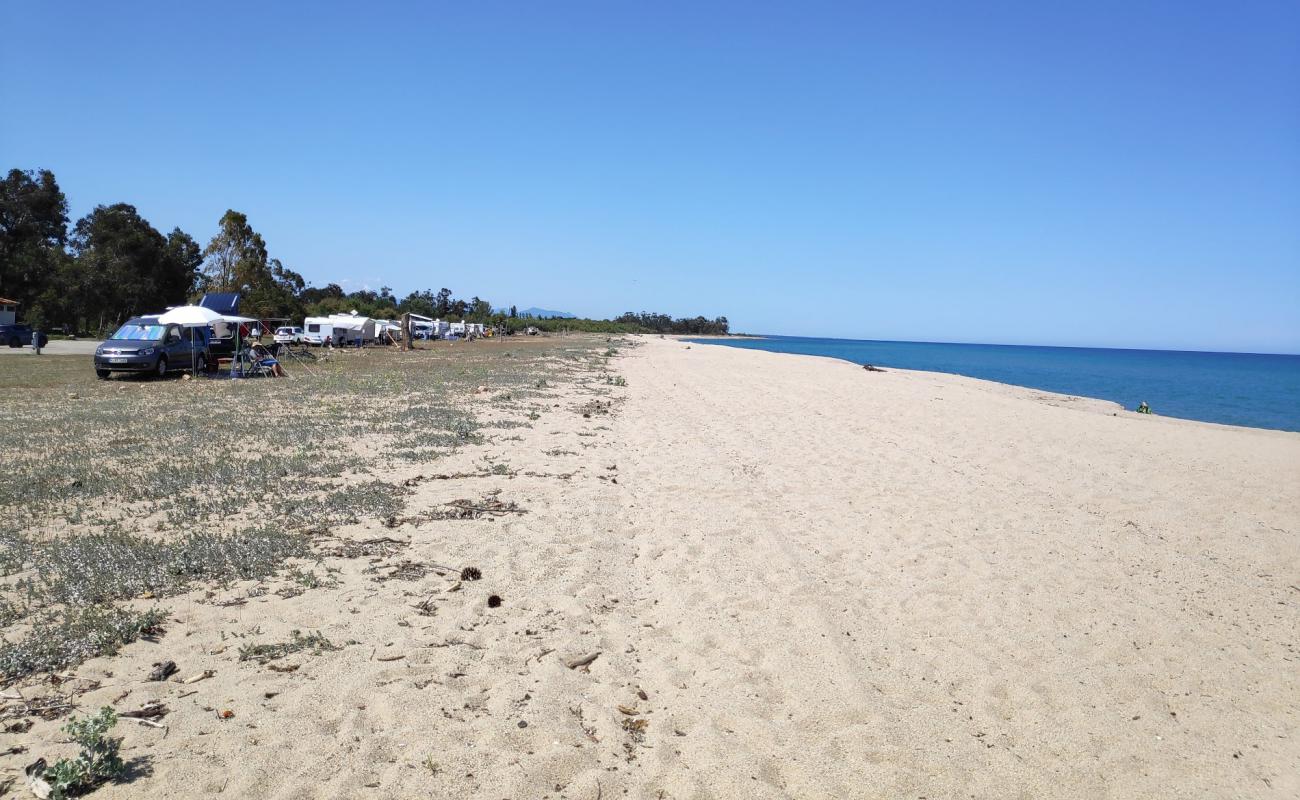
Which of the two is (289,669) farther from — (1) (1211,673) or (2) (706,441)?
(2) (706,441)

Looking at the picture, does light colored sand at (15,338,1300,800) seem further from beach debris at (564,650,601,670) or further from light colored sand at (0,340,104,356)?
light colored sand at (0,340,104,356)

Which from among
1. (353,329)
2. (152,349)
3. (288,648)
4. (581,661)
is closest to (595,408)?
(581,661)

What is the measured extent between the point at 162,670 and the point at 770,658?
10.8ft

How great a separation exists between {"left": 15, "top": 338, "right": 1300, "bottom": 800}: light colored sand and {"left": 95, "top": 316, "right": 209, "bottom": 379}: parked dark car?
665 inches

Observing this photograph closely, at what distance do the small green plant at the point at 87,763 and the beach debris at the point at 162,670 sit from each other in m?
0.56

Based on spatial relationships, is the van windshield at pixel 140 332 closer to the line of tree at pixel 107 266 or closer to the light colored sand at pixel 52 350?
the light colored sand at pixel 52 350

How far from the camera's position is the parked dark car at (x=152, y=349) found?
66.9 feet

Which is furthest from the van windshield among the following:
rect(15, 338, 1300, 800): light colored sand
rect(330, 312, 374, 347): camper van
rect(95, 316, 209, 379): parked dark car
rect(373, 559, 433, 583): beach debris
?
rect(330, 312, 374, 347): camper van

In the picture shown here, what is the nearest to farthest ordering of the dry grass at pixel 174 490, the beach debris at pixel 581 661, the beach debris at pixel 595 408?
the beach debris at pixel 581 661 < the dry grass at pixel 174 490 < the beach debris at pixel 595 408

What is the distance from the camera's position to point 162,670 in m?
3.70

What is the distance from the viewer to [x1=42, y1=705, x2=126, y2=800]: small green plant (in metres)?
2.76

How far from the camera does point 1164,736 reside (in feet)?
13.0

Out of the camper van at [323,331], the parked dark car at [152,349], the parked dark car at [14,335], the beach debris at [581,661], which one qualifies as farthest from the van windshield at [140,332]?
the camper van at [323,331]

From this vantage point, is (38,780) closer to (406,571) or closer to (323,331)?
(406,571)
